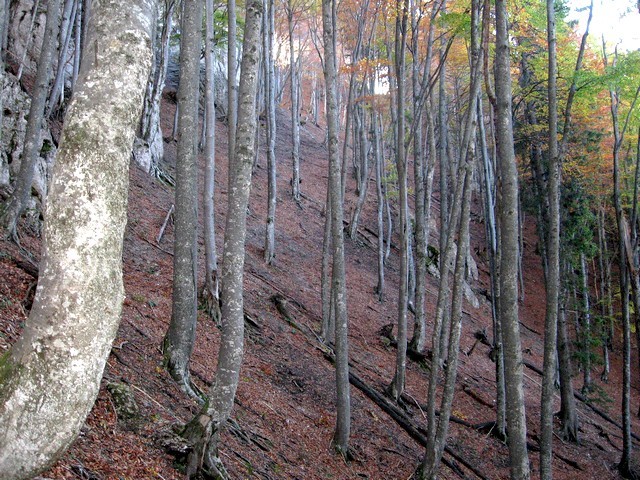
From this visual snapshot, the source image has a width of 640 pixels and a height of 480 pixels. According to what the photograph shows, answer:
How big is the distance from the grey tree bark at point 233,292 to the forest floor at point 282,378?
327 millimetres

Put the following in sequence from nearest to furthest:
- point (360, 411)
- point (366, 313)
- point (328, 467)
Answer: point (328, 467)
point (360, 411)
point (366, 313)

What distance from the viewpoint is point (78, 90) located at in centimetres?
260

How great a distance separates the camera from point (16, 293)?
5.90 metres

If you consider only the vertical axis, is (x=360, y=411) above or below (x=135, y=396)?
below

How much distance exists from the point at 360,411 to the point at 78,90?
8066mm

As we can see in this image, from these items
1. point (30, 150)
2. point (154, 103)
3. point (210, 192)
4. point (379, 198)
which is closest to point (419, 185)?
point (210, 192)

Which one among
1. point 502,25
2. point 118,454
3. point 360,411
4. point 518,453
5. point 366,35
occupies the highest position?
point 366,35

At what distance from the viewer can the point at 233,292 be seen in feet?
16.8

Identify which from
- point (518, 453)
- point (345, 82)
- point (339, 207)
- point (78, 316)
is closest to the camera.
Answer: point (78, 316)

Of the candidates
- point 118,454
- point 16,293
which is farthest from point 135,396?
point 16,293

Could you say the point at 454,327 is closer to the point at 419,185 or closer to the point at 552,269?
the point at 552,269

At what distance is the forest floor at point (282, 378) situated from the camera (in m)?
4.96

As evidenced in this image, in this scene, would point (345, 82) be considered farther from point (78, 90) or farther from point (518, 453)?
point (78, 90)

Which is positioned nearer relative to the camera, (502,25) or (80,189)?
(80,189)
